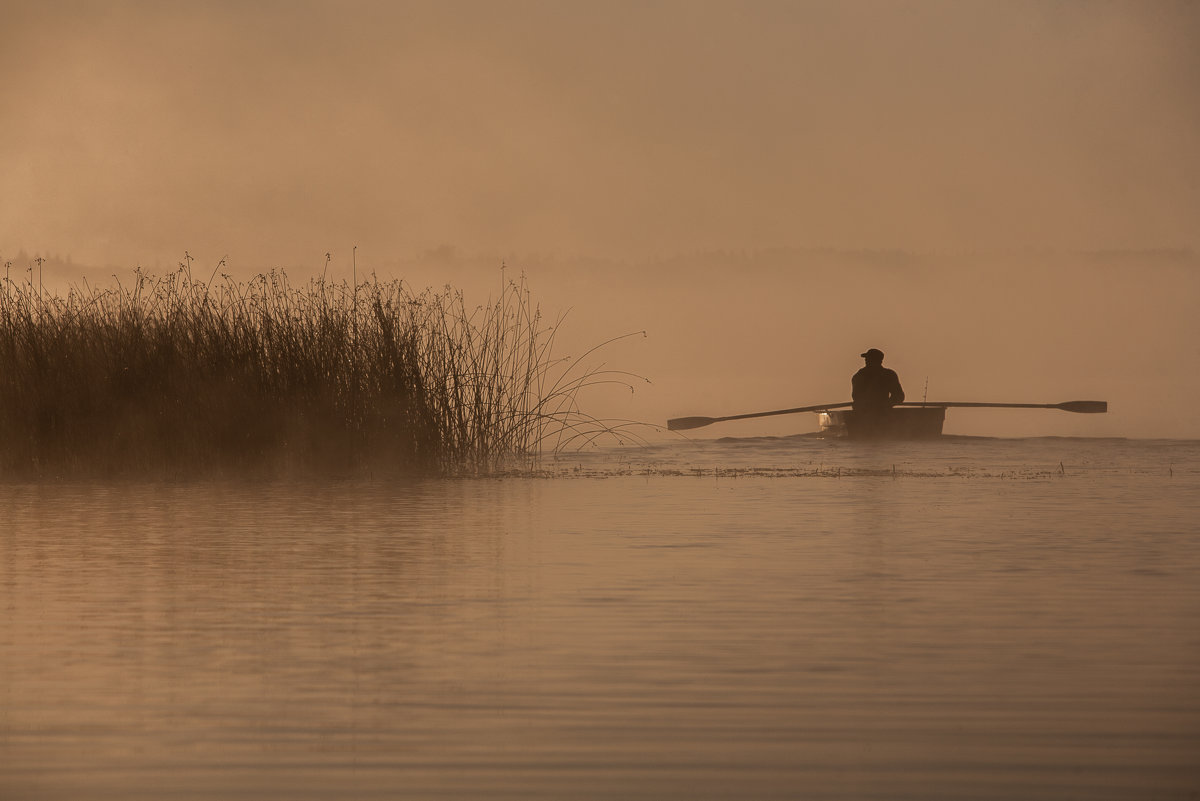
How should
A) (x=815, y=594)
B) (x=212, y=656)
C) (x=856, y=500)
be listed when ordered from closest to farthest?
(x=212, y=656) < (x=815, y=594) < (x=856, y=500)

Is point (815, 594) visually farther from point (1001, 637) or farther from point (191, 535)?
point (191, 535)

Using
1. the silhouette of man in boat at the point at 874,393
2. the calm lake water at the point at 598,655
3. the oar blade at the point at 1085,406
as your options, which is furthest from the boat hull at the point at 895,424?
the calm lake water at the point at 598,655

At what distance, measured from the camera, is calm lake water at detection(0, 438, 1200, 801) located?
134 inches

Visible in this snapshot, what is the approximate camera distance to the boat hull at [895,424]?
21.8 meters

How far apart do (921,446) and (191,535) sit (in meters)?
13.7

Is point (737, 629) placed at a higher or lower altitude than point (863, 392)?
lower

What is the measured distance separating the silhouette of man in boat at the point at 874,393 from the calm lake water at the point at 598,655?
12.0 m

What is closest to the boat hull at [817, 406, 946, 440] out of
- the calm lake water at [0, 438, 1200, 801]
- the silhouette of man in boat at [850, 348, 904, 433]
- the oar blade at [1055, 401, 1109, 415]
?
the silhouette of man in boat at [850, 348, 904, 433]

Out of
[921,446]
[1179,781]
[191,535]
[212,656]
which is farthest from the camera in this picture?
[921,446]

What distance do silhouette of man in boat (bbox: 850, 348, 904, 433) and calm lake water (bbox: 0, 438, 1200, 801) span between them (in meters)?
12.0

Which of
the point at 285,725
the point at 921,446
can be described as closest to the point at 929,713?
the point at 285,725

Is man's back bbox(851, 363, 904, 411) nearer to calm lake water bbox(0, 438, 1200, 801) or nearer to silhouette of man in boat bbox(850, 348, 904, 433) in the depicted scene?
silhouette of man in boat bbox(850, 348, 904, 433)

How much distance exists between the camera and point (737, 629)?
17.2 ft

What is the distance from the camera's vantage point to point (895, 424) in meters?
21.9
